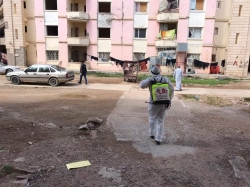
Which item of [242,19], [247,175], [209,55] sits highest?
[242,19]

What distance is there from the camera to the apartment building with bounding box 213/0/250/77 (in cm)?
2467

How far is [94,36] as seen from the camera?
93.0ft

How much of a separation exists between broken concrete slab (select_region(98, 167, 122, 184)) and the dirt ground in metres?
0.07

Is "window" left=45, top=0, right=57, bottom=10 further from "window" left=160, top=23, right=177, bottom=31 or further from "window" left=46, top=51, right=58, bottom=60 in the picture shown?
"window" left=160, top=23, right=177, bottom=31

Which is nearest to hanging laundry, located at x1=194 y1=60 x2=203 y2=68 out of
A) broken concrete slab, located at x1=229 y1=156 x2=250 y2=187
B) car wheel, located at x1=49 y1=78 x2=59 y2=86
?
car wheel, located at x1=49 y1=78 x2=59 y2=86

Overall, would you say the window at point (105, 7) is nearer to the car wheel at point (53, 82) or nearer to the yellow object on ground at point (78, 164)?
the car wheel at point (53, 82)

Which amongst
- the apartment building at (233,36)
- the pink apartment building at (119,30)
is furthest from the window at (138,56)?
the apartment building at (233,36)

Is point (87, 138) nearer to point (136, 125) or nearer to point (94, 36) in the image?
point (136, 125)

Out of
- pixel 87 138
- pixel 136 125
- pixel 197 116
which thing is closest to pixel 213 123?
pixel 197 116

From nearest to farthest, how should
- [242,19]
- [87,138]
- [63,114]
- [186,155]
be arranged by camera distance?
[186,155], [87,138], [63,114], [242,19]

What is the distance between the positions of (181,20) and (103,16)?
931cm

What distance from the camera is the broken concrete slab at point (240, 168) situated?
12.6ft

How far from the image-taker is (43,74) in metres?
14.9

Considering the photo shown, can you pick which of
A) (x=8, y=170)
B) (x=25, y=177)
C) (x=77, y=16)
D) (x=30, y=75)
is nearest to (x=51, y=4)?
(x=77, y=16)
